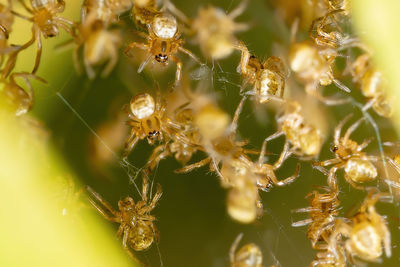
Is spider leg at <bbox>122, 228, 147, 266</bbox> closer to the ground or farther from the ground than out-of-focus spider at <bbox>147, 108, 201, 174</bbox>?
closer to the ground

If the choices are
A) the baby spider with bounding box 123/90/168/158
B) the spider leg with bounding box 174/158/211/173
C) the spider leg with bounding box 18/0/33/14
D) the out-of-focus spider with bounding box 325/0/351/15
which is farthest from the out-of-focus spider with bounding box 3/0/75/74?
the out-of-focus spider with bounding box 325/0/351/15

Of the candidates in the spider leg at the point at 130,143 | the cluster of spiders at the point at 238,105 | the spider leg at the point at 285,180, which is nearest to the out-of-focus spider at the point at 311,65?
the cluster of spiders at the point at 238,105

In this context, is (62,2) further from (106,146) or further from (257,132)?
(257,132)

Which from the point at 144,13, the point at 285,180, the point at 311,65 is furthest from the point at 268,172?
the point at 144,13

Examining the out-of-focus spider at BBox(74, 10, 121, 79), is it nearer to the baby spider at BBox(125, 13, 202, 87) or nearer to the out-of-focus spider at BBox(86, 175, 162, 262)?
the baby spider at BBox(125, 13, 202, 87)

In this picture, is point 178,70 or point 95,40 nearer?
point 95,40

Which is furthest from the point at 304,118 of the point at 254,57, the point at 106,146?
the point at 106,146

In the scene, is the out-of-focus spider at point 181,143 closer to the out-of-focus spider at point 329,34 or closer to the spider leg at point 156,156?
the spider leg at point 156,156

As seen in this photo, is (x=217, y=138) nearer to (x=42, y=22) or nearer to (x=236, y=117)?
(x=236, y=117)
